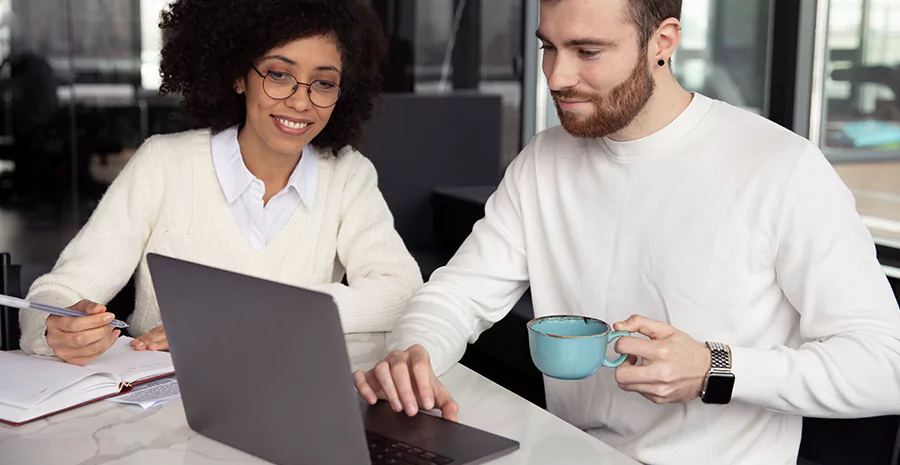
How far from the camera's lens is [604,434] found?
5.45 feet

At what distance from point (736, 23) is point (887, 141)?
88cm

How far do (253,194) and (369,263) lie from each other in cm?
30

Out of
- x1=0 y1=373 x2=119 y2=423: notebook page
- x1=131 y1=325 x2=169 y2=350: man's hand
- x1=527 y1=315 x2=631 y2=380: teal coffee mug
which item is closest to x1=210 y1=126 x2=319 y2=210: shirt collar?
x1=131 y1=325 x2=169 y2=350: man's hand

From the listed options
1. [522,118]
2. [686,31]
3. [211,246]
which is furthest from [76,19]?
[211,246]

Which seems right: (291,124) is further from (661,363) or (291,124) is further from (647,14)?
(661,363)

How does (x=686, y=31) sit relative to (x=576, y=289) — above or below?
above

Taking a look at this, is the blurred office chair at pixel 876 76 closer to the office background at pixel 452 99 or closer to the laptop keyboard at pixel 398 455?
the office background at pixel 452 99

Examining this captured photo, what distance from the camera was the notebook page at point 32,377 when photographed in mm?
1342

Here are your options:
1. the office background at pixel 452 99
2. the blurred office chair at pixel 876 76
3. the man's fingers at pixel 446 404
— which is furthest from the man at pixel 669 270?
the blurred office chair at pixel 876 76

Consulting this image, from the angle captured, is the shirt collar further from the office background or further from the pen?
the office background

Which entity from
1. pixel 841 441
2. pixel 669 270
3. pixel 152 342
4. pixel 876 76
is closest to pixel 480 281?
pixel 669 270

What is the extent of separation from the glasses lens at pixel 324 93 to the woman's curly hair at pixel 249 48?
0.10 meters

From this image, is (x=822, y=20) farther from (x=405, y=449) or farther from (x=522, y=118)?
(x=405, y=449)

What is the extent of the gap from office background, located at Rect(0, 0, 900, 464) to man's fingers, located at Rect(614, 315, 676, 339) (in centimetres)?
189
